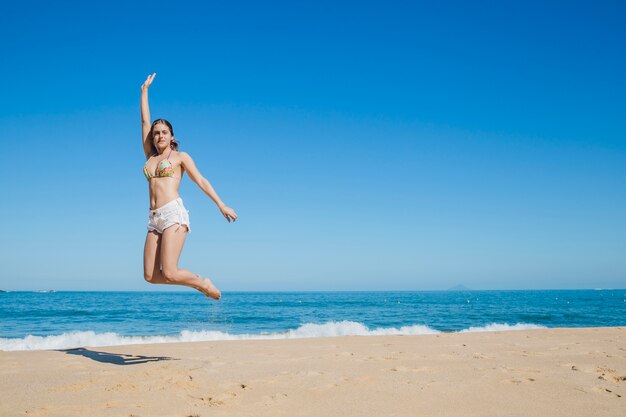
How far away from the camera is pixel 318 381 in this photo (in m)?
4.69

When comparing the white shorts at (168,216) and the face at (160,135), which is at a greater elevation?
the face at (160,135)

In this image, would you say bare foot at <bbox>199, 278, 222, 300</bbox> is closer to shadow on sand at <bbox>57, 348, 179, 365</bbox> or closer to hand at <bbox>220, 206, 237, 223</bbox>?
hand at <bbox>220, 206, 237, 223</bbox>

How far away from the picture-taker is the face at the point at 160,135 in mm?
5320

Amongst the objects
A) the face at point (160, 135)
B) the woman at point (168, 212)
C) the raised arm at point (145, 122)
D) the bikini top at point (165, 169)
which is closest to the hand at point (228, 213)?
the woman at point (168, 212)

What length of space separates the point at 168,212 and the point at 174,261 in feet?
1.82

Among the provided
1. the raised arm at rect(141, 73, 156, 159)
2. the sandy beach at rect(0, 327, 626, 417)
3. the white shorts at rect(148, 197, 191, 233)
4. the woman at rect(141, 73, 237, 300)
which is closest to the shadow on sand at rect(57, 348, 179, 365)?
the sandy beach at rect(0, 327, 626, 417)

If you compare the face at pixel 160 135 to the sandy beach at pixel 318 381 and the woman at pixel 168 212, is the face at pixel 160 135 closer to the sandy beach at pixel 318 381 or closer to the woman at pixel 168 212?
the woman at pixel 168 212

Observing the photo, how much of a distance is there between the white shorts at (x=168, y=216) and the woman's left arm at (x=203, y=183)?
32cm

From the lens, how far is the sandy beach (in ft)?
12.1

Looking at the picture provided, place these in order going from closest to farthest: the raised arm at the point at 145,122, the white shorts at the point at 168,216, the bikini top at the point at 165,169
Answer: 1. the white shorts at the point at 168,216
2. the bikini top at the point at 165,169
3. the raised arm at the point at 145,122

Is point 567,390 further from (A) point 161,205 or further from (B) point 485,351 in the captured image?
(A) point 161,205

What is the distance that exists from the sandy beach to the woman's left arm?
1.77 meters

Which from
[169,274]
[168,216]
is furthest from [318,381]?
[168,216]

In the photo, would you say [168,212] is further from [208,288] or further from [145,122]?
[145,122]
